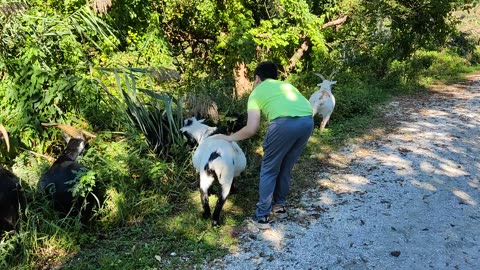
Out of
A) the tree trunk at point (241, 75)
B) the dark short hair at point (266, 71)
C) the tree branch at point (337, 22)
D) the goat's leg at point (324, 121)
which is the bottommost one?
the goat's leg at point (324, 121)

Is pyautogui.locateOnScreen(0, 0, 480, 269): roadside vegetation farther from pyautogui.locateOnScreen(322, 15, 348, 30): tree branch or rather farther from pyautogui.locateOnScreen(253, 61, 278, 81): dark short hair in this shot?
pyautogui.locateOnScreen(253, 61, 278, 81): dark short hair

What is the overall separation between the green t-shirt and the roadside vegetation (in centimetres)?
132

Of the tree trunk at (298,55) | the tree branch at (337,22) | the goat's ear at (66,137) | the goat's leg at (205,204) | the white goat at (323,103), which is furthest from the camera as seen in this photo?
the tree branch at (337,22)

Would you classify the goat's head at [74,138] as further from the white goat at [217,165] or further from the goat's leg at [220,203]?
the goat's leg at [220,203]

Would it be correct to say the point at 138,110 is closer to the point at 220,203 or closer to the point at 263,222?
the point at 220,203

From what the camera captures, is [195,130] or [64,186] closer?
[64,186]

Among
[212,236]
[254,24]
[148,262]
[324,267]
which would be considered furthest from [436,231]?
[254,24]

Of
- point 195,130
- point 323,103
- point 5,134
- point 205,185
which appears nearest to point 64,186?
point 5,134

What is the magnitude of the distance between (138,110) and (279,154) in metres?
2.28

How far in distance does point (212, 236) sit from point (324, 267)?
116cm

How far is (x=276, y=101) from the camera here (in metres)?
4.04

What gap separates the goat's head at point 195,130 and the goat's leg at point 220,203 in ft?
2.80

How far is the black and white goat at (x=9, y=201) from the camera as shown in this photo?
396cm

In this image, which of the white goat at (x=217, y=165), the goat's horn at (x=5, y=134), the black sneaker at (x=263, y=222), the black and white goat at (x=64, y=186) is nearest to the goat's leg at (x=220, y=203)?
the white goat at (x=217, y=165)
